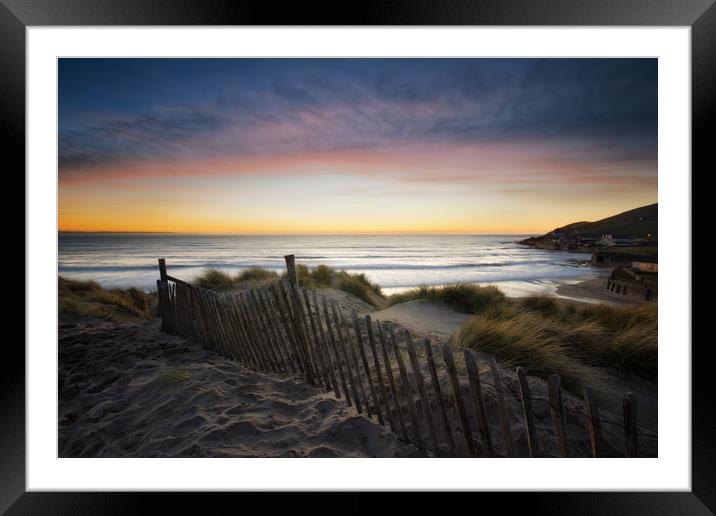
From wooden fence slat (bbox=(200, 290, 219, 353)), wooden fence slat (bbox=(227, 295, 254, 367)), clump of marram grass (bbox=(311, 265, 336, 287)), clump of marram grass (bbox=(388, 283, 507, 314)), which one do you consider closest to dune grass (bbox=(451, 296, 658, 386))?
clump of marram grass (bbox=(388, 283, 507, 314))

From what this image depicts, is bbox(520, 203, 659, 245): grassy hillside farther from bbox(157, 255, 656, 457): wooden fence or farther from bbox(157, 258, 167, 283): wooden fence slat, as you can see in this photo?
bbox(157, 258, 167, 283): wooden fence slat

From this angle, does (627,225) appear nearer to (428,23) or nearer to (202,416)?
(428,23)

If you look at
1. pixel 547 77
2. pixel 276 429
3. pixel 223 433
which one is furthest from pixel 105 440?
pixel 547 77

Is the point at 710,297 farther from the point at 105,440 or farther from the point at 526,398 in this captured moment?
the point at 105,440

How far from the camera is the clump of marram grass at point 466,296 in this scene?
458 centimetres

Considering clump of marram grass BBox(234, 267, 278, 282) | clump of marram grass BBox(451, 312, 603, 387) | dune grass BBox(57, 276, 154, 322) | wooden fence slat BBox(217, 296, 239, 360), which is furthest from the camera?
clump of marram grass BBox(234, 267, 278, 282)

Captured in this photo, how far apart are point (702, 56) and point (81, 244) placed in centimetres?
493

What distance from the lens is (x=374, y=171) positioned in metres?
4.01

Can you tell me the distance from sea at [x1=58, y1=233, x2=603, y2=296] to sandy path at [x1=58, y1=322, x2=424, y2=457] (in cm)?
151

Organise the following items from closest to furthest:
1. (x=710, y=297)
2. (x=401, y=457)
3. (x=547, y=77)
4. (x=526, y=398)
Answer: (x=526, y=398), (x=710, y=297), (x=401, y=457), (x=547, y=77)

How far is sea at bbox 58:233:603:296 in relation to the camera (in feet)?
14.9

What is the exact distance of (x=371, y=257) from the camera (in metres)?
5.50

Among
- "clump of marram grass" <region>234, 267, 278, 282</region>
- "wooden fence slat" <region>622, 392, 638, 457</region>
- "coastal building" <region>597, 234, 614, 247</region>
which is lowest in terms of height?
"wooden fence slat" <region>622, 392, 638, 457</region>

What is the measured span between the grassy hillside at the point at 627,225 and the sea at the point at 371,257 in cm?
63
